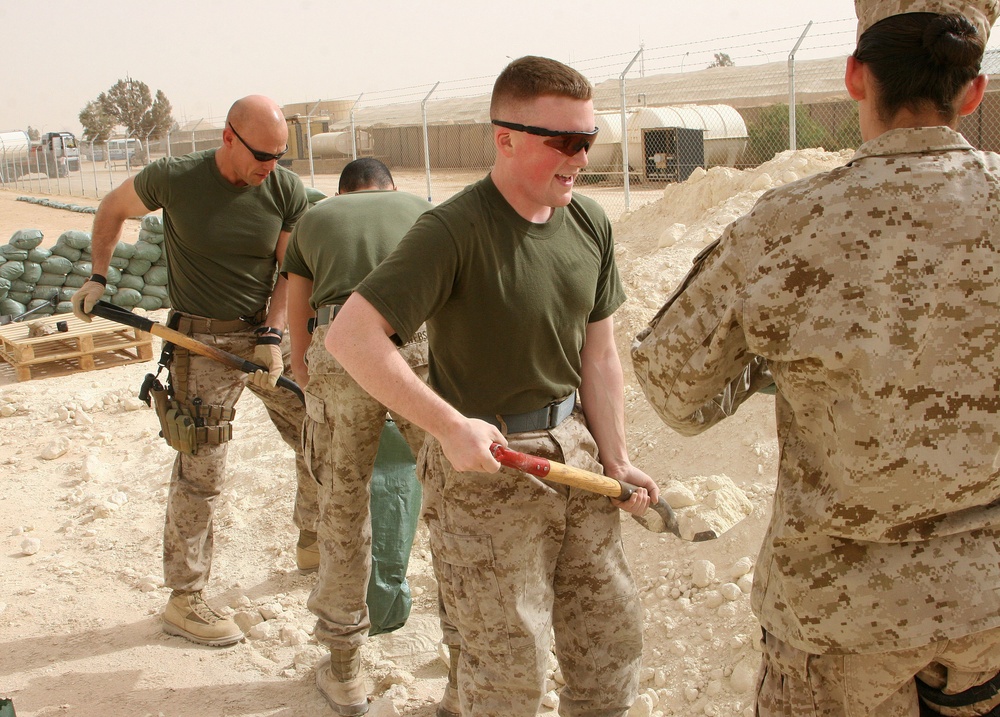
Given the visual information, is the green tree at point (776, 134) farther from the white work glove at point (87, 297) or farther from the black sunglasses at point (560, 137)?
the black sunglasses at point (560, 137)

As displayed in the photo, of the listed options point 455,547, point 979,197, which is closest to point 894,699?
point 979,197

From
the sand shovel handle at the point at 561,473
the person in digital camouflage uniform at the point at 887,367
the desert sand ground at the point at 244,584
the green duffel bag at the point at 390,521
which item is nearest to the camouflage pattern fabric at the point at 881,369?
the person in digital camouflage uniform at the point at 887,367

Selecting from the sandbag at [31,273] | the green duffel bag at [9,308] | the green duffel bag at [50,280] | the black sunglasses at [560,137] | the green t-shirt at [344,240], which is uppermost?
the black sunglasses at [560,137]

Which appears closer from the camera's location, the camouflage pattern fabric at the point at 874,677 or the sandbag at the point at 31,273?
the camouflage pattern fabric at the point at 874,677

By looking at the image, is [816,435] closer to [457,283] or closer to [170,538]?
[457,283]

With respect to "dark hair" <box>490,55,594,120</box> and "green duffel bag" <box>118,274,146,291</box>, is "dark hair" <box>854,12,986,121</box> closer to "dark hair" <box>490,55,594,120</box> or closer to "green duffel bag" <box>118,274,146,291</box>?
"dark hair" <box>490,55,594,120</box>

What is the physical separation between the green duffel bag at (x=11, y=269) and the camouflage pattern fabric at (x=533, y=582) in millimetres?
9406

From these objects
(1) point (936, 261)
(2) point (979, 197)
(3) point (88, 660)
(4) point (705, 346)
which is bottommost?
(3) point (88, 660)

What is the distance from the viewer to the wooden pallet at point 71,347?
8.56m

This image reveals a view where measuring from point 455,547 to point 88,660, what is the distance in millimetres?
2512

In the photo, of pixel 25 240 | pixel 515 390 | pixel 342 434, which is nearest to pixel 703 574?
pixel 342 434

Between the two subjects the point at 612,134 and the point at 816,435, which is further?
the point at 612,134

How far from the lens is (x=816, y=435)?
185cm

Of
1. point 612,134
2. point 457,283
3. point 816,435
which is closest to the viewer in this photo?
point 816,435
